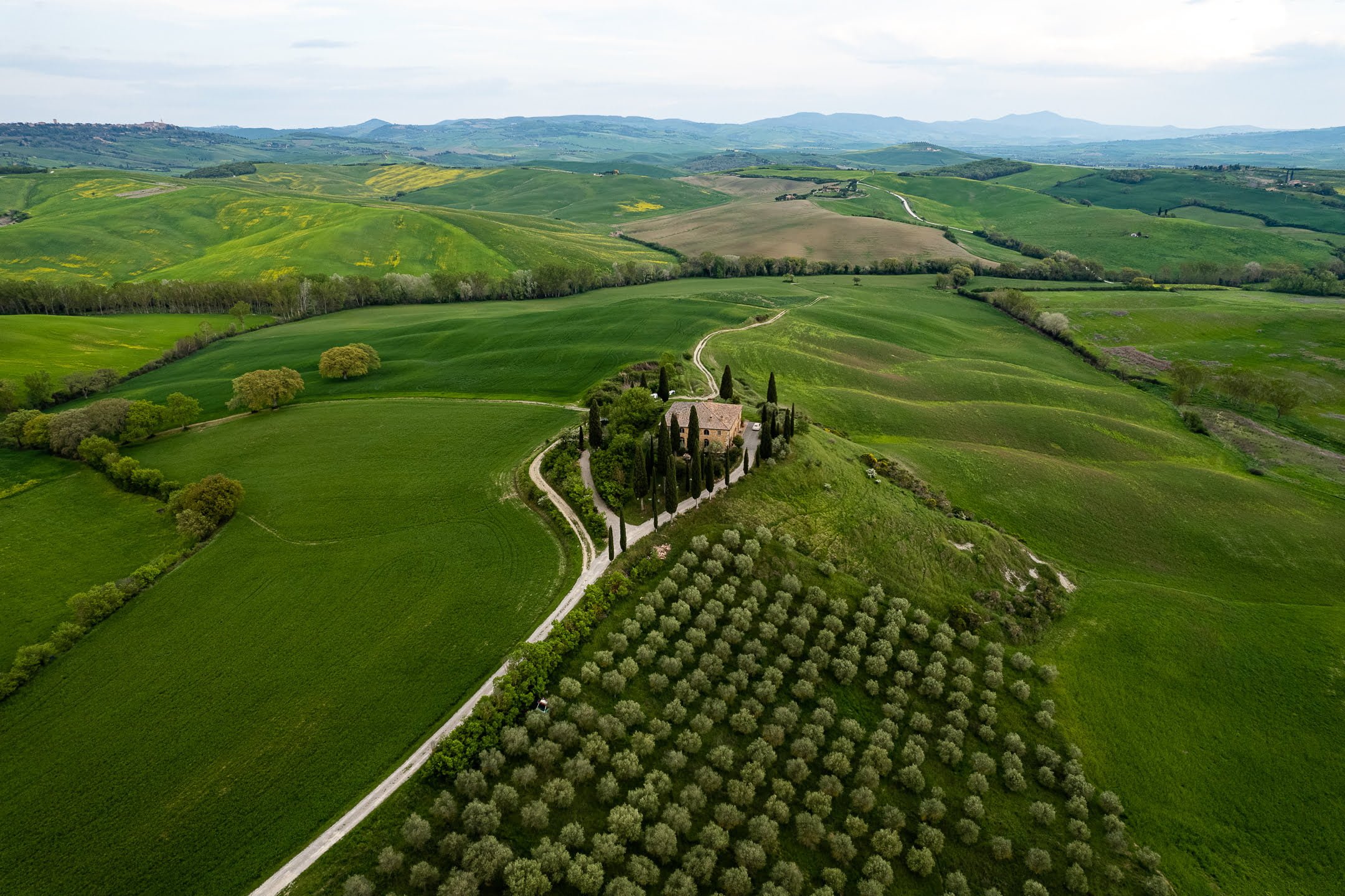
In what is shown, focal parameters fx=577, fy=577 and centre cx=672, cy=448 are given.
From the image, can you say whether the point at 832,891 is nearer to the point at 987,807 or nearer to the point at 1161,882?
the point at 987,807

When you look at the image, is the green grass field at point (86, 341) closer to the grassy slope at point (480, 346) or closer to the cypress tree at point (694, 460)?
the grassy slope at point (480, 346)

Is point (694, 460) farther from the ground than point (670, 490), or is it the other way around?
point (694, 460)

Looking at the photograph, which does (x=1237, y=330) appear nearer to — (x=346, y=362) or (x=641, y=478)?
(x=641, y=478)

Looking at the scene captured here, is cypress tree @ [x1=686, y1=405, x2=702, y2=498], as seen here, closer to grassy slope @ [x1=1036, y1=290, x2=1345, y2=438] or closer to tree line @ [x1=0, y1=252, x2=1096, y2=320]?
grassy slope @ [x1=1036, y1=290, x2=1345, y2=438]

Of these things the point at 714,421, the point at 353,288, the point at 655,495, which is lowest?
the point at 655,495

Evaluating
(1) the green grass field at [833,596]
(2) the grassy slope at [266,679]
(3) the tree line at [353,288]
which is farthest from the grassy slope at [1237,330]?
(2) the grassy slope at [266,679]

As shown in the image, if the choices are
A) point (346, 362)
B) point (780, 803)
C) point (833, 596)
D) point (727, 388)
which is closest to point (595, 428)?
point (727, 388)

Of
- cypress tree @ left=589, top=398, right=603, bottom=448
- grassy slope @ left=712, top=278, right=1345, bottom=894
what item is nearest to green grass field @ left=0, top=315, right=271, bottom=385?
cypress tree @ left=589, top=398, right=603, bottom=448
